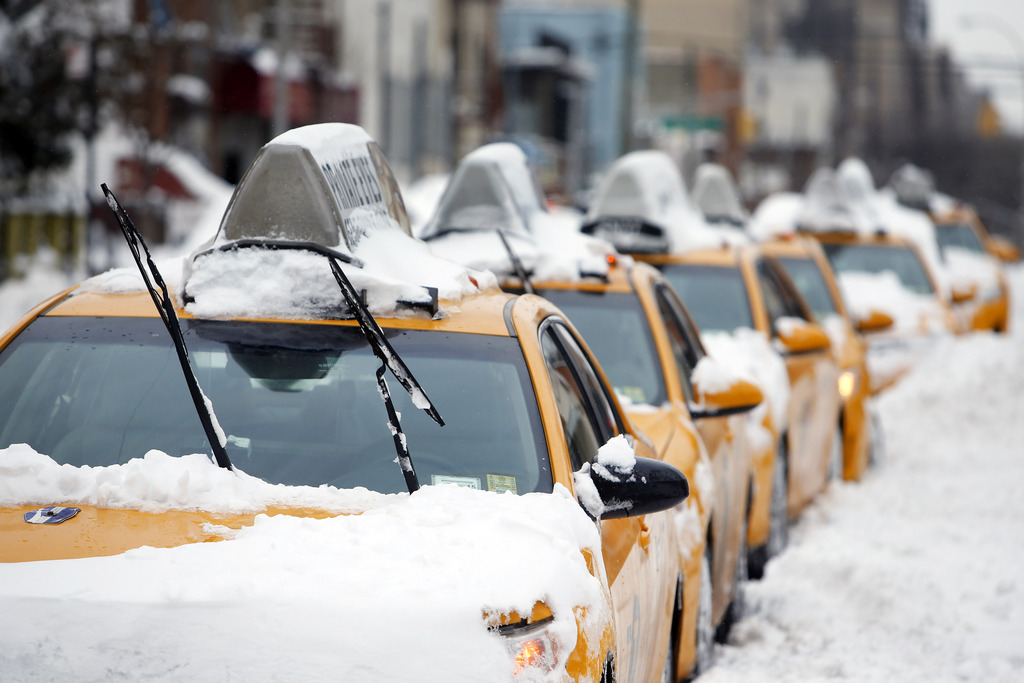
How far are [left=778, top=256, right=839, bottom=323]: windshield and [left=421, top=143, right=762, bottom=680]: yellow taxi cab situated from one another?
3628mm

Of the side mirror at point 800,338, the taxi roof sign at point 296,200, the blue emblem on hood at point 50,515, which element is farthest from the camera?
the side mirror at point 800,338

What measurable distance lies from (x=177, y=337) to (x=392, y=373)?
569 mm

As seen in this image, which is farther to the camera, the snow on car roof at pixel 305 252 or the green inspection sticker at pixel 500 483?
the snow on car roof at pixel 305 252

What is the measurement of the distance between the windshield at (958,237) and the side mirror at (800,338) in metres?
12.5

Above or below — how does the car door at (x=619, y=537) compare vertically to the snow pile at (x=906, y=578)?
above

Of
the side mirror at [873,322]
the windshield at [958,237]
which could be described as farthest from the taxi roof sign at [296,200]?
the windshield at [958,237]

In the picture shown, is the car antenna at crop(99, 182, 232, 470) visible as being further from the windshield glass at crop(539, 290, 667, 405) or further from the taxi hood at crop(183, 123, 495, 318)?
the windshield glass at crop(539, 290, 667, 405)

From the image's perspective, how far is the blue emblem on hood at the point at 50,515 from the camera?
333 centimetres

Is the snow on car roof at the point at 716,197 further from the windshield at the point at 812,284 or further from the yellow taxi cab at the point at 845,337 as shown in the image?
the windshield at the point at 812,284

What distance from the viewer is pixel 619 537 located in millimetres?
4074

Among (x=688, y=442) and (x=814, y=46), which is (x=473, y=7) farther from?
(x=814, y=46)

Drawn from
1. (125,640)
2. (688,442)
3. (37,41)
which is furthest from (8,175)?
(125,640)

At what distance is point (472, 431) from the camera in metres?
3.89

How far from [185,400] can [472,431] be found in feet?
2.51
